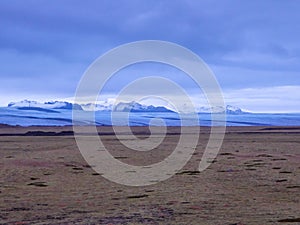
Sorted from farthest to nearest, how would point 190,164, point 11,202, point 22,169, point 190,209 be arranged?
point 190,164 < point 22,169 < point 11,202 < point 190,209

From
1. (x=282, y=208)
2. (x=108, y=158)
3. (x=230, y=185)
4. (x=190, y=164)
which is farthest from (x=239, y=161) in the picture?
(x=282, y=208)

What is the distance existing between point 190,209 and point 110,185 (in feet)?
21.4

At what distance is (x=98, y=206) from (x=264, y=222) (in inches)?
198

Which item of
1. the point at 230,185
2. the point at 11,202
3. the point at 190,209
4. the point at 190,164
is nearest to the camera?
the point at 190,209

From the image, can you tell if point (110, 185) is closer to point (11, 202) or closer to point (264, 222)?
point (11, 202)

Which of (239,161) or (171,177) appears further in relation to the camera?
(239,161)

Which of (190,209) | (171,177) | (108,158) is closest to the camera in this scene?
(190,209)

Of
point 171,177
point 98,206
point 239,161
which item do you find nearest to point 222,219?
point 98,206

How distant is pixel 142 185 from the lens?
20.6m

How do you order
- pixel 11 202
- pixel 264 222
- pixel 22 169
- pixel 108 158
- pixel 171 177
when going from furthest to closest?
pixel 108 158, pixel 22 169, pixel 171 177, pixel 11 202, pixel 264 222

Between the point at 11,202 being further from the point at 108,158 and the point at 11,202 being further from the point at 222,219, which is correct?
the point at 108,158

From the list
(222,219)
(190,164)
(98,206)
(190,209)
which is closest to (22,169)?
(190,164)

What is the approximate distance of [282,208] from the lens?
48.6 feet

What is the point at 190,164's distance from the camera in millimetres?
29828
